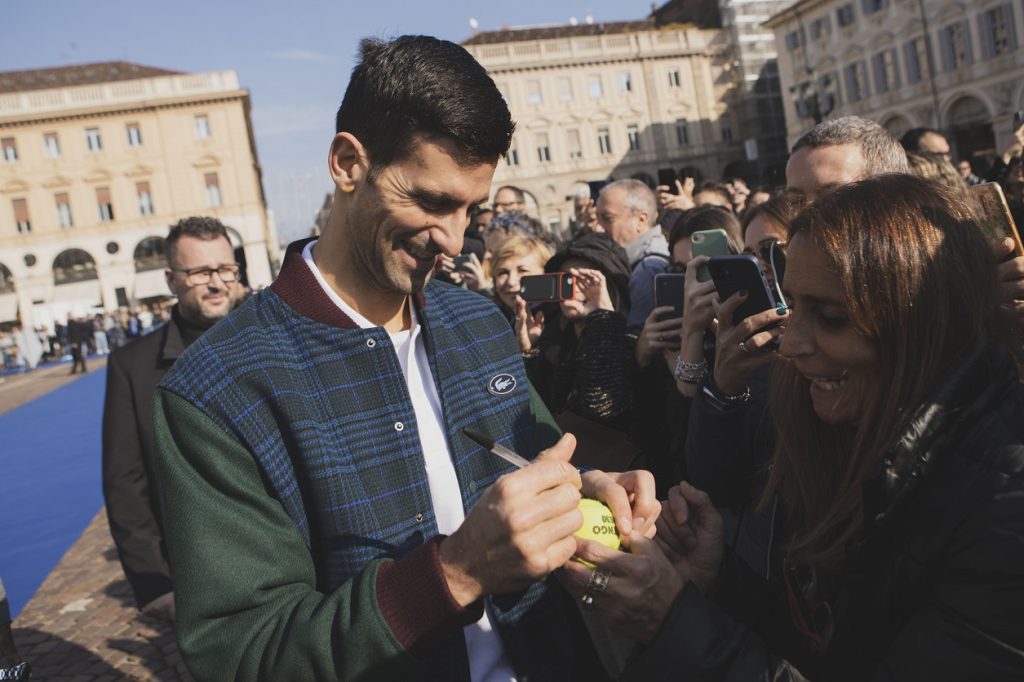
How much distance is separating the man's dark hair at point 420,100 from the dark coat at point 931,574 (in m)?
1.02

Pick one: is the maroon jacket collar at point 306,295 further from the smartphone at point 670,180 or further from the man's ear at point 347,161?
the smartphone at point 670,180

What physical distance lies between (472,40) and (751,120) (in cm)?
1898

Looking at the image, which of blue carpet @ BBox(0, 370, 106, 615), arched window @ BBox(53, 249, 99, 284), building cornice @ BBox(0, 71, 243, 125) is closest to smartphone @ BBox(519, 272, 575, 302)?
blue carpet @ BBox(0, 370, 106, 615)

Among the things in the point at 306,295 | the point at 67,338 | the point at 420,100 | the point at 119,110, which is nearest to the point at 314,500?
the point at 306,295

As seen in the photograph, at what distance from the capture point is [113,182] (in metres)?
45.1

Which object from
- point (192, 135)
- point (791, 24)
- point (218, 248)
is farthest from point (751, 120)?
point (218, 248)

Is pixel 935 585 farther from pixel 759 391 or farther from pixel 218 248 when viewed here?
pixel 218 248

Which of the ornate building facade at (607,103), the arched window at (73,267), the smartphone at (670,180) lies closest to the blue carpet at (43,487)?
the smartphone at (670,180)

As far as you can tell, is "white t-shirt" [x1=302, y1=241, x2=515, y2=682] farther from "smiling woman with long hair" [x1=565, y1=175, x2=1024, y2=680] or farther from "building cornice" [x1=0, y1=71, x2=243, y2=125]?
"building cornice" [x1=0, y1=71, x2=243, y2=125]

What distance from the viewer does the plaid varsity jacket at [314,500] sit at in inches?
55.4

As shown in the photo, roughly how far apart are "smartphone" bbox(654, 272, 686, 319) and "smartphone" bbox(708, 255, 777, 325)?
23.7 inches

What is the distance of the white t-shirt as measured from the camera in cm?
180

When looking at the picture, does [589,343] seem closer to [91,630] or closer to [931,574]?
[931,574]

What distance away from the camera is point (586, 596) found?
1632 millimetres
